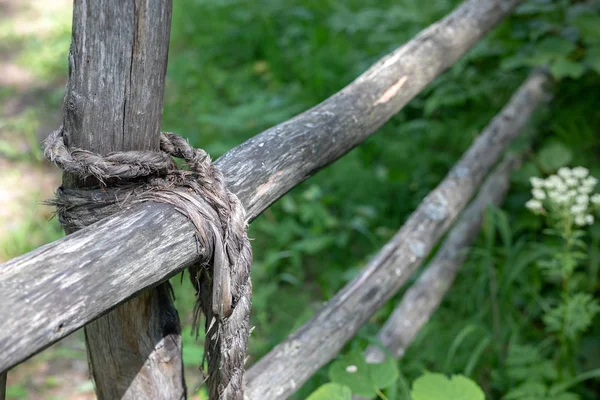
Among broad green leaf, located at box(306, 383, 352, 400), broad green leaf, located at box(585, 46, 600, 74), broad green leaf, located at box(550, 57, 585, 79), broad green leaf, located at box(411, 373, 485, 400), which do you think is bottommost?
broad green leaf, located at box(411, 373, 485, 400)

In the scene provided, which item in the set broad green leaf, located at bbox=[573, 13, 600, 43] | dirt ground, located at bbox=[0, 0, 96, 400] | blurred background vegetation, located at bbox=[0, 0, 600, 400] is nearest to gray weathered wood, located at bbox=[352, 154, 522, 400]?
blurred background vegetation, located at bbox=[0, 0, 600, 400]

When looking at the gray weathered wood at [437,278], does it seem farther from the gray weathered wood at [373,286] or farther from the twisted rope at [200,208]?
the twisted rope at [200,208]

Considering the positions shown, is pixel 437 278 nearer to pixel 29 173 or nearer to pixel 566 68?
pixel 566 68

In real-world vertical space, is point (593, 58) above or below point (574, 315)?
above

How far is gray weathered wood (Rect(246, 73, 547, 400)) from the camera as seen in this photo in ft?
4.52

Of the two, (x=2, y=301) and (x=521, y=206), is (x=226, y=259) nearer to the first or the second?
(x=2, y=301)

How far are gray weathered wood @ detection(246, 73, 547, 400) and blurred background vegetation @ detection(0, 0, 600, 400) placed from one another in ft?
0.75

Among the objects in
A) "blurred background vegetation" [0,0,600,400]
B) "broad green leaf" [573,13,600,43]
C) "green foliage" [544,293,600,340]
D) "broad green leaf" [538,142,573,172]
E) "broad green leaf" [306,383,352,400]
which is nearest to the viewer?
"broad green leaf" [306,383,352,400]

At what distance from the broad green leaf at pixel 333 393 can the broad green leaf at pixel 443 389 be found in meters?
0.16

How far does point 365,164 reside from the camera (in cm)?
346

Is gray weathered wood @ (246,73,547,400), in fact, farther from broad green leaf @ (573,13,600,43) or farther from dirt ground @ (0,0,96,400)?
dirt ground @ (0,0,96,400)

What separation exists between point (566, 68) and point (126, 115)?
221cm

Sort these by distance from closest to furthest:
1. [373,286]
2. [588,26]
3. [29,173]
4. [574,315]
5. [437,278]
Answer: [373,286]
[574,315]
[437,278]
[588,26]
[29,173]

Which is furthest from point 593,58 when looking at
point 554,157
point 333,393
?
point 333,393
